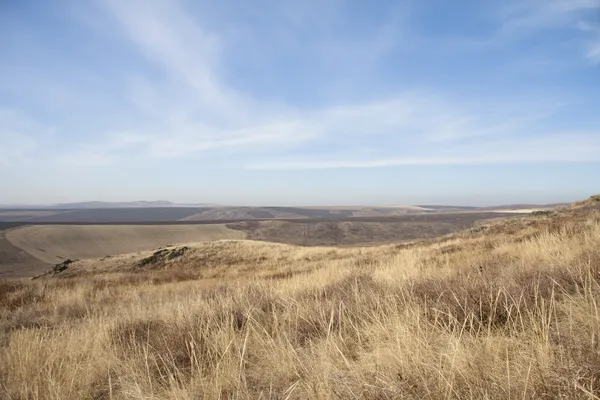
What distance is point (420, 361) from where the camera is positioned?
225cm

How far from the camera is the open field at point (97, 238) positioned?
55.4 meters

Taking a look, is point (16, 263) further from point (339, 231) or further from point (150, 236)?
Answer: point (339, 231)

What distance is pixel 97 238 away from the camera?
6425 cm

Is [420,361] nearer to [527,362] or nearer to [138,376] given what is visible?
[527,362]

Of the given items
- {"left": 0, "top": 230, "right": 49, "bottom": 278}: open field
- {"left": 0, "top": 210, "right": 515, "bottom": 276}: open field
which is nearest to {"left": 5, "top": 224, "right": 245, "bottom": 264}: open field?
{"left": 0, "top": 210, "right": 515, "bottom": 276}: open field

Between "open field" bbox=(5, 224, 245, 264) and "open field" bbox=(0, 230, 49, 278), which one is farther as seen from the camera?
"open field" bbox=(5, 224, 245, 264)

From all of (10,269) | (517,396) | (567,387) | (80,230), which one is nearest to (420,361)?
(517,396)

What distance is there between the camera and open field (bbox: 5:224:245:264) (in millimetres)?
55375

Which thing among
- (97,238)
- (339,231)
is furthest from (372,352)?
(339,231)

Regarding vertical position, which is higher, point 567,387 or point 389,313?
point 567,387

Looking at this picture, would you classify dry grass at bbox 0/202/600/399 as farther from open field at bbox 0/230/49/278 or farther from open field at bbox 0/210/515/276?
open field at bbox 0/210/515/276

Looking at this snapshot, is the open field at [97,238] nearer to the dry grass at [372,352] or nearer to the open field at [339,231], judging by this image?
the open field at [339,231]

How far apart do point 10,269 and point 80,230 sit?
25625 millimetres

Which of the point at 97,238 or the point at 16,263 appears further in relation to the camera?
the point at 97,238
